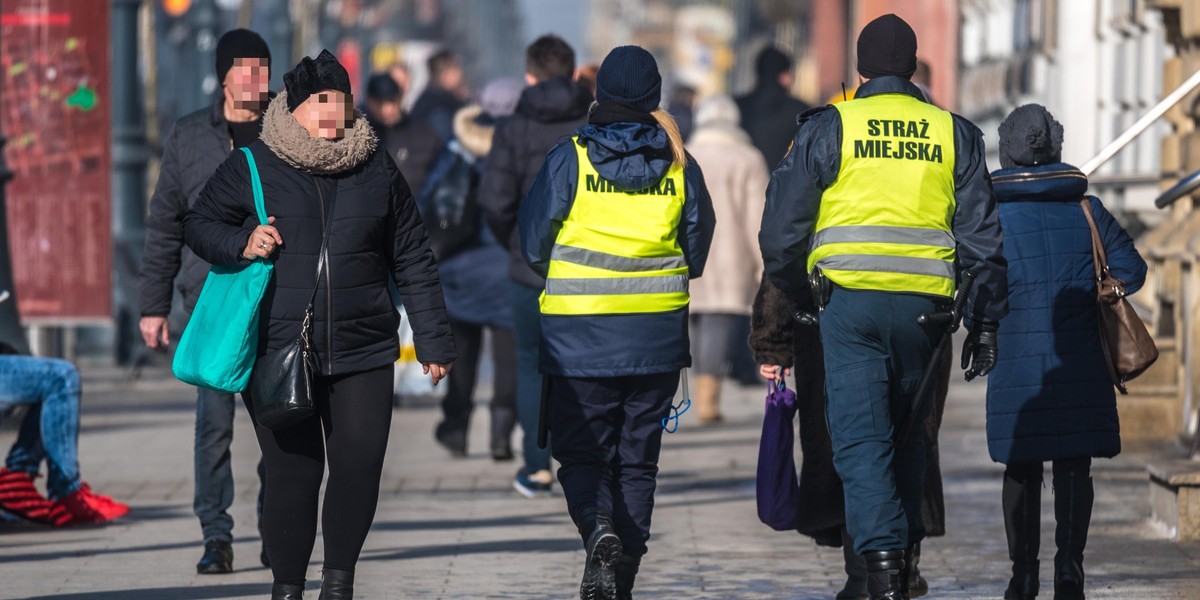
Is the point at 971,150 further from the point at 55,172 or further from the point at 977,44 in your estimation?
the point at 977,44

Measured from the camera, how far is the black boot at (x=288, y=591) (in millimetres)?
7035

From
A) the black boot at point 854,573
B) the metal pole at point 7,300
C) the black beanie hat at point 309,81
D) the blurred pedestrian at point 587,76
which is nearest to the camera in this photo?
the black beanie hat at point 309,81

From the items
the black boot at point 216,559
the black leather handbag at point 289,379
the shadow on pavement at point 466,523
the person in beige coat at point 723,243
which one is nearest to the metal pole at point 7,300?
the shadow on pavement at point 466,523

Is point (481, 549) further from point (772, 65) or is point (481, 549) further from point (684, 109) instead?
point (684, 109)

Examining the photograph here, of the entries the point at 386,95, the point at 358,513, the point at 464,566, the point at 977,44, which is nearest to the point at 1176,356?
the point at 386,95

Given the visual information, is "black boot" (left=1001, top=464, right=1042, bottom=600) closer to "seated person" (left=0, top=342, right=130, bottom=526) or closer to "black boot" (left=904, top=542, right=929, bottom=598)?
"black boot" (left=904, top=542, right=929, bottom=598)

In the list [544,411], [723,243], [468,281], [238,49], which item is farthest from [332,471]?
[723,243]

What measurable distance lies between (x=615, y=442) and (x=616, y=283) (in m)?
0.51

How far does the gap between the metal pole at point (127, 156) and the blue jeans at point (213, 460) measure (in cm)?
992

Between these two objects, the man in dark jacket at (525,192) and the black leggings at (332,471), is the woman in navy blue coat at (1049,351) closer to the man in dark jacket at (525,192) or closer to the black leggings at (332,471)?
the black leggings at (332,471)

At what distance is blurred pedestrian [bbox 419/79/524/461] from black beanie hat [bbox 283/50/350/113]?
17.4 ft

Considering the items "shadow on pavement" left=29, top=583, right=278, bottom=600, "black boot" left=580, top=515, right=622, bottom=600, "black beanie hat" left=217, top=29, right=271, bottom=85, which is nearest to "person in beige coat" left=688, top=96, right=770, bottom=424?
"black beanie hat" left=217, top=29, right=271, bottom=85

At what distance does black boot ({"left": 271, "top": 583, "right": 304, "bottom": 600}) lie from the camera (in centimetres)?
703

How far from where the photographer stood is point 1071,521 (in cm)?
776
